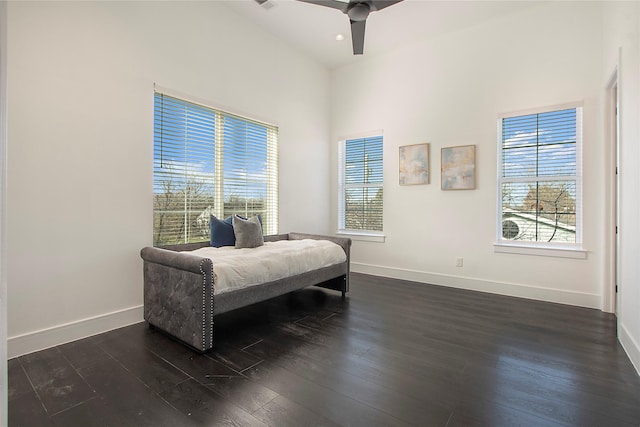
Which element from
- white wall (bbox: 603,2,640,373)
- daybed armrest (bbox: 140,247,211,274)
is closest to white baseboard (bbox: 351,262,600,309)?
white wall (bbox: 603,2,640,373)

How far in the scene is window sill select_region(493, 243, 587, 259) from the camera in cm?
349

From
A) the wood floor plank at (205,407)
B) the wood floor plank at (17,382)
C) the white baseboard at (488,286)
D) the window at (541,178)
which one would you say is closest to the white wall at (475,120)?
the white baseboard at (488,286)

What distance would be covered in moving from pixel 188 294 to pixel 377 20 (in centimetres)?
389

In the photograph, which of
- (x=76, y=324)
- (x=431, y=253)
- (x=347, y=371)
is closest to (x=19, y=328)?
(x=76, y=324)

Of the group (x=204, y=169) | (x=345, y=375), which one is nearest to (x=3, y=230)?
(x=345, y=375)

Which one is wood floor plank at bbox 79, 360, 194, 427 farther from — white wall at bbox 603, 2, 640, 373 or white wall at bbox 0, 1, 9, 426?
white wall at bbox 603, 2, 640, 373

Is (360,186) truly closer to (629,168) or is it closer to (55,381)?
(629,168)

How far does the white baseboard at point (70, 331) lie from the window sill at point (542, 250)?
4.19m

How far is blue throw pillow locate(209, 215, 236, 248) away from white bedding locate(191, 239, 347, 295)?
8cm

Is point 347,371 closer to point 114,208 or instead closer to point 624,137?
point 114,208

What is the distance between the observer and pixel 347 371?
205cm

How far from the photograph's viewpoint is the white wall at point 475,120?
344 centimetres

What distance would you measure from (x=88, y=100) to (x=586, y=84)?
5.01 metres

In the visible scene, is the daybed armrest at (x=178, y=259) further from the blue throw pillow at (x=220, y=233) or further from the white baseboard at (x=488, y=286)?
the white baseboard at (x=488, y=286)
